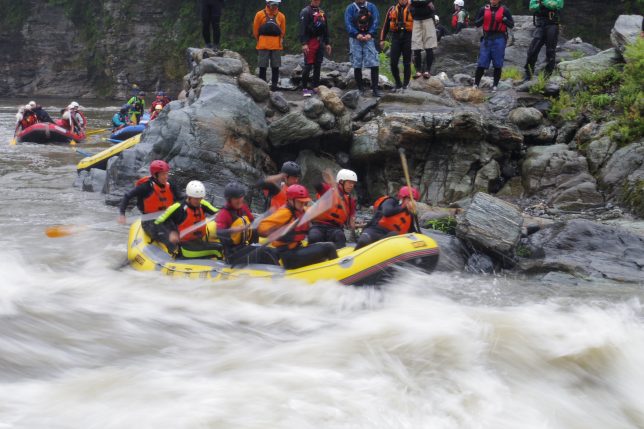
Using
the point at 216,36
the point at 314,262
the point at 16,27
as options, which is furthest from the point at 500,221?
the point at 16,27

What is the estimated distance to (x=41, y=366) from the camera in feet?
16.5

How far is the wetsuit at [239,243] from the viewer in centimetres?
695

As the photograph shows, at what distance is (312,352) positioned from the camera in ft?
17.7

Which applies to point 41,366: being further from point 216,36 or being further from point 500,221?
point 216,36

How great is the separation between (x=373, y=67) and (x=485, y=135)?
7.16 feet

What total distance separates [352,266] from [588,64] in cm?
816

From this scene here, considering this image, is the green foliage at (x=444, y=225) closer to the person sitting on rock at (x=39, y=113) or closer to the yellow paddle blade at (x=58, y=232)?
the yellow paddle blade at (x=58, y=232)

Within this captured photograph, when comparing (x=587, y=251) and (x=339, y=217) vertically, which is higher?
(x=339, y=217)

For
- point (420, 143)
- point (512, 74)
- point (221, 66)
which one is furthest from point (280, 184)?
point (512, 74)

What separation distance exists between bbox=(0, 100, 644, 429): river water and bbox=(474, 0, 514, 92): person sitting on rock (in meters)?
5.31

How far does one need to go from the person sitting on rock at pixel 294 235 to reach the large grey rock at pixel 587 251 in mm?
2682

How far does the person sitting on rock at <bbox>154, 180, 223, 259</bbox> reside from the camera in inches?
283

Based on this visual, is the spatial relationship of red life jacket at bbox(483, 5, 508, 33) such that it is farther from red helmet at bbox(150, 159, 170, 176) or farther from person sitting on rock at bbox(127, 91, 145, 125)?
person sitting on rock at bbox(127, 91, 145, 125)

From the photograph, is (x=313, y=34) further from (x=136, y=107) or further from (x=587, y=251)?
(x=136, y=107)
